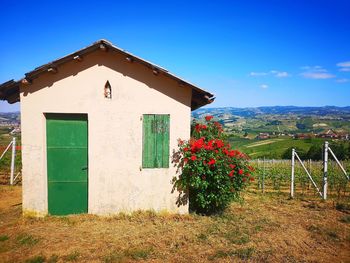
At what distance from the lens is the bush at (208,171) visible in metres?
7.62

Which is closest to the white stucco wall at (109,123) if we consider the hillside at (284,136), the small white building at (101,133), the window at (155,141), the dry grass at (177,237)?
the small white building at (101,133)

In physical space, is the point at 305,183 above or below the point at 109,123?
below

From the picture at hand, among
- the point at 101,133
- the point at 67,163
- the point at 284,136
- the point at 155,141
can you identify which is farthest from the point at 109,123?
the point at 284,136

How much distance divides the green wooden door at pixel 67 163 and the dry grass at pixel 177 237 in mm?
484

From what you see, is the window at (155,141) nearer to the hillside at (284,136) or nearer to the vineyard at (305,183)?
the hillside at (284,136)

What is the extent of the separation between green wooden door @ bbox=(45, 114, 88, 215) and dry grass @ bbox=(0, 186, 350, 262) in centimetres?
48

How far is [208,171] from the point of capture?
Result: 7590 mm

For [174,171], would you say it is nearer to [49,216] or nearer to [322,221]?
[49,216]

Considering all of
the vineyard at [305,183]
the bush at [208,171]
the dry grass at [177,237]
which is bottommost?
the vineyard at [305,183]

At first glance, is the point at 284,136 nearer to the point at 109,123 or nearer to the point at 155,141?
the point at 155,141

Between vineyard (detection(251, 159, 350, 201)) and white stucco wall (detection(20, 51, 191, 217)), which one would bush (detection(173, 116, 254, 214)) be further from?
vineyard (detection(251, 159, 350, 201))

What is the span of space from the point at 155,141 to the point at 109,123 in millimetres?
1411

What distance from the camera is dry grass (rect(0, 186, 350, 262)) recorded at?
18.6ft

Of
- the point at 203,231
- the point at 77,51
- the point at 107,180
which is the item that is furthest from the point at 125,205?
the point at 77,51
